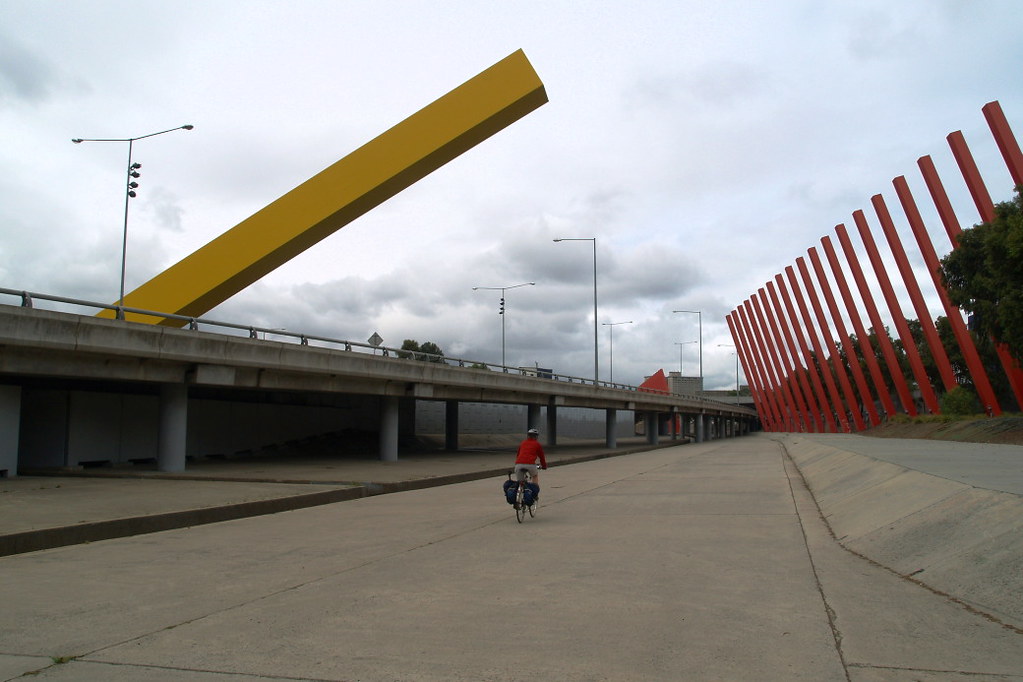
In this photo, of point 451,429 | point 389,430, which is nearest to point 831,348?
point 451,429

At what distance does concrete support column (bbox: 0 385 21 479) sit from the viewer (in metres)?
18.7

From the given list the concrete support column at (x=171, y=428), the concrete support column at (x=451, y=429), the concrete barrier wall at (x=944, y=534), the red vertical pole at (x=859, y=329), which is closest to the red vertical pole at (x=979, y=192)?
the red vertical pole at (x=859, y=329)

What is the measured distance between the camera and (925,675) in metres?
4.91

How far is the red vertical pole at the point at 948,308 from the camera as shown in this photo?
135 feet

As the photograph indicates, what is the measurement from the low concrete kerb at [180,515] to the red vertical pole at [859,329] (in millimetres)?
43693

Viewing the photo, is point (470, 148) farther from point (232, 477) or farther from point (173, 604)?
point (173, 604)

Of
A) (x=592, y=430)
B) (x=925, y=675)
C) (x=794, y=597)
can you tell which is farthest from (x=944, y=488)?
(x=592, y=430)

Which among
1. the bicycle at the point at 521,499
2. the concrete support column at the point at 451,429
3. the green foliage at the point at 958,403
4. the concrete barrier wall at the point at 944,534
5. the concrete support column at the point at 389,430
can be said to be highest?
Answer: the concrete support column at the point at 451,429

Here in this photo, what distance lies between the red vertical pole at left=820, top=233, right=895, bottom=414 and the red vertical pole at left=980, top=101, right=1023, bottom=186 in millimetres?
20173

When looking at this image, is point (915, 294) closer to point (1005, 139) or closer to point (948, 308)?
point (948, 308)

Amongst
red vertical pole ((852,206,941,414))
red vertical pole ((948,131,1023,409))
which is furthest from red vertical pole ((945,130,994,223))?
red vertical pole ((852,206,941,414))

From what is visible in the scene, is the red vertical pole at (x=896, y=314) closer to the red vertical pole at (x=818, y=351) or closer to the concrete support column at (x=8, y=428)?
the red vertical pole at (x=818, y=351)

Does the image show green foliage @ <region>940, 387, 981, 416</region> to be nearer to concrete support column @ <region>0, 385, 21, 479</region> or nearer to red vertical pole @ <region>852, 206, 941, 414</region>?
red vertical pole @ <region>852, 206, 941, 414</region>

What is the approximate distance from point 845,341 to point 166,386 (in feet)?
176
